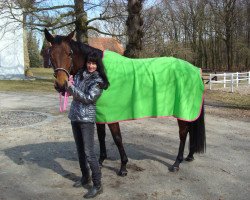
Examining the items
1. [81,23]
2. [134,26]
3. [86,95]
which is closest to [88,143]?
[86,95]

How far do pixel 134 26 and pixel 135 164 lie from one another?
10456 millimetres

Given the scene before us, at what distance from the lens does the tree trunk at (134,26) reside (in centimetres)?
1487

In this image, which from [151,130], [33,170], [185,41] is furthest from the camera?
[185,41]

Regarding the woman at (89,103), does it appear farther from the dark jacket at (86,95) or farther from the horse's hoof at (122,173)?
the horse's hoof at (122,173)

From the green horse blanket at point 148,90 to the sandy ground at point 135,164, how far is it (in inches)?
33.7

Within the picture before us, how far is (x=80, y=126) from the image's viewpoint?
13.4 ft

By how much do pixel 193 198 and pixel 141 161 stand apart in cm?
157

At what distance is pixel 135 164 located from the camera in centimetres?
539

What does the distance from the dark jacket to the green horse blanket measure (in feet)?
1.22

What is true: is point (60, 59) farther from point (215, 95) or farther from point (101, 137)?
point (215, 95)

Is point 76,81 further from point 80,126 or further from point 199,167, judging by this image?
point 199,167

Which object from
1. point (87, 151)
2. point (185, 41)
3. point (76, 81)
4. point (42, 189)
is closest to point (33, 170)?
point (42, 189)

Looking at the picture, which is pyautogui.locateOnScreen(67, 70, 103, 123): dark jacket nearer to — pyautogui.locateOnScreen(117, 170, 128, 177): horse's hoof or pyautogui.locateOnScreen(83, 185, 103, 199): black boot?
pyautogui.locateOnScreen(83, 185, 103, 199): black boot

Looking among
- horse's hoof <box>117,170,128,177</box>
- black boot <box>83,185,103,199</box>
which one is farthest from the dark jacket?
horse's hoof <box>117,170,128,177</box>
